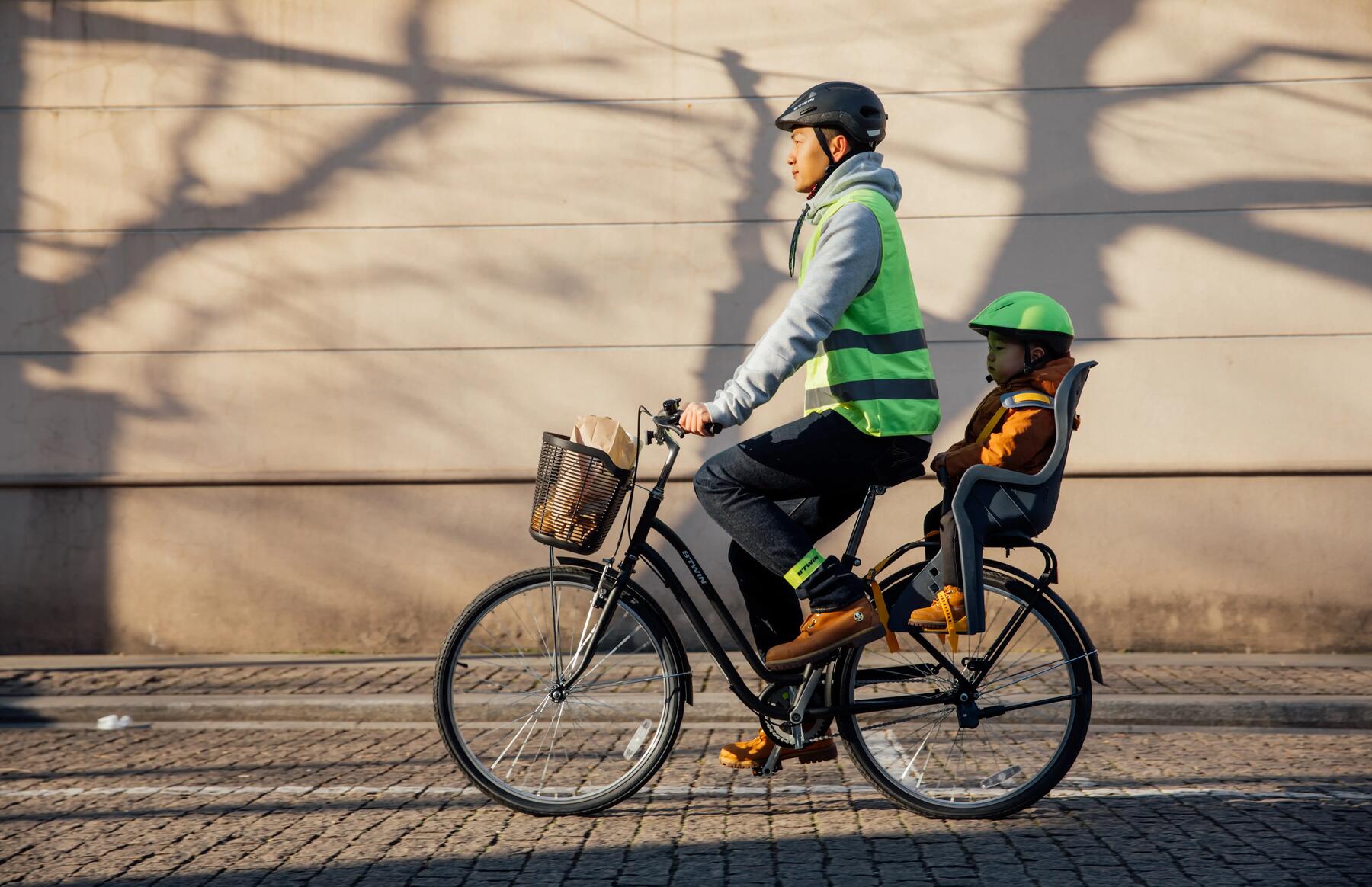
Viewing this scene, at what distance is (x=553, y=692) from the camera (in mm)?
3994

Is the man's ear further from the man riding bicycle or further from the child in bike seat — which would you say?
the child in bike seat

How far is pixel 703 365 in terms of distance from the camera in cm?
784

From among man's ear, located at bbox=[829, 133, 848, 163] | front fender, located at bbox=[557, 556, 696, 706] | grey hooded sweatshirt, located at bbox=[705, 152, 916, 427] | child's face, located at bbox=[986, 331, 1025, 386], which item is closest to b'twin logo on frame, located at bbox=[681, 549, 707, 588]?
front fender, located at bbox=[557, 556, 696, 706]

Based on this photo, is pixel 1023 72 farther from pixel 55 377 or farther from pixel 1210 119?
pixel 55 377

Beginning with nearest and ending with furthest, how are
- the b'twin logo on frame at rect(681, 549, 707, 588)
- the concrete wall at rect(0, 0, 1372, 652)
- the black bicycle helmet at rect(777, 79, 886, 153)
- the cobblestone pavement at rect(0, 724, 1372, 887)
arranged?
the cobblestone pavement at rect(0, 724, 1372, 887), the black bicycle helmet at rect(777, 79, 886, 153), the b'twin logo on frame at rect(681, 549, 707, 588), the concrete wall at rect(0, 0, 1372, 652)

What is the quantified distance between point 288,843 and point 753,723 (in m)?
2.52

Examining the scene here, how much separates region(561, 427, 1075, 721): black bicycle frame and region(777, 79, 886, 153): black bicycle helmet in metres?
1.00

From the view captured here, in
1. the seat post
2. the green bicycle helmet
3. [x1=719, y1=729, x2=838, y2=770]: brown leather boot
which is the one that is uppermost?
the green bicycle helmet

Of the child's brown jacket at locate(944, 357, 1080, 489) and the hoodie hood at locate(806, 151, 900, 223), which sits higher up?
the hoodie hood at locate(806, 151, 900, 223)

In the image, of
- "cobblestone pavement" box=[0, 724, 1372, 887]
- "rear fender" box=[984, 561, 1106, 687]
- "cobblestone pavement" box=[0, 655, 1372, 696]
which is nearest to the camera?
"cobblestone pavement" box=[0, 724, 1372, 887]

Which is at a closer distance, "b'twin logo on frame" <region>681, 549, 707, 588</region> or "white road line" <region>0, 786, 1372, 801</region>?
"b'twin logo on frame" <region>681, 549, 707, 588</region>

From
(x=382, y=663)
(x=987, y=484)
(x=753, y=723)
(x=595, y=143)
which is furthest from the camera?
(x=595, y=143)

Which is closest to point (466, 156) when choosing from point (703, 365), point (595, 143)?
point (595, 143)

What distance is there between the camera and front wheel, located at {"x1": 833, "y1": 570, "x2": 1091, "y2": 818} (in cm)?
389
